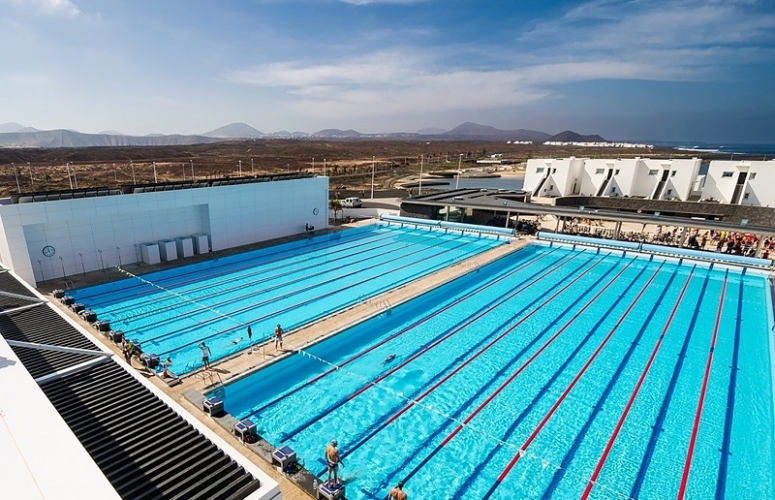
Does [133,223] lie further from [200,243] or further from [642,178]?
[642,178]

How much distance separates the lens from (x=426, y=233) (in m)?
30.0

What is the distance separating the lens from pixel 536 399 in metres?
10.6

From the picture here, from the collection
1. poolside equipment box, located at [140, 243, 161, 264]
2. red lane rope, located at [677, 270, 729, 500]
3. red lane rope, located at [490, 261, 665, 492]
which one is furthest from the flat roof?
poolside equipment box, located at [140, 243, 161, 264]

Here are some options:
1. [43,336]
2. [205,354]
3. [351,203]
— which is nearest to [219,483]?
[205,354]

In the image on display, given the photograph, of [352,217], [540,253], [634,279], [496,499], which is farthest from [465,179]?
[496,499]

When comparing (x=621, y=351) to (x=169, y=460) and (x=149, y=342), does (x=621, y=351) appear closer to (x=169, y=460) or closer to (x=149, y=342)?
(x=169, y=460)

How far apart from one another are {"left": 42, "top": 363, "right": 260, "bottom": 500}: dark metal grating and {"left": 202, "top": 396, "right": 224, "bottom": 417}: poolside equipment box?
1579 mm

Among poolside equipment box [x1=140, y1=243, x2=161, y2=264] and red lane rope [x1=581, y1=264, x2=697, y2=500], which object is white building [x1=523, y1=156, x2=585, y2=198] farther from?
poolside equipment box [x1=140, y1=243, x2=161, y2=264]

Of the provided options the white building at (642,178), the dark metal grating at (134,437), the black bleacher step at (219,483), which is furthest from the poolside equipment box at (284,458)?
the white building at (642,178)

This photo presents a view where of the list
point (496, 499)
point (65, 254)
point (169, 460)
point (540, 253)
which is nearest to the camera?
point (169, 460)

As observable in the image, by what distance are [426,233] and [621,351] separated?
59.6ft

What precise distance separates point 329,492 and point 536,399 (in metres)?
6.46

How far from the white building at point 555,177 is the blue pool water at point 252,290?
52.5 ft

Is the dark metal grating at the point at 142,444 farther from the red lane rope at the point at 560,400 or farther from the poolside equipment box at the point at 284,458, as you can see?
the red lane rope at the point at 560,400
